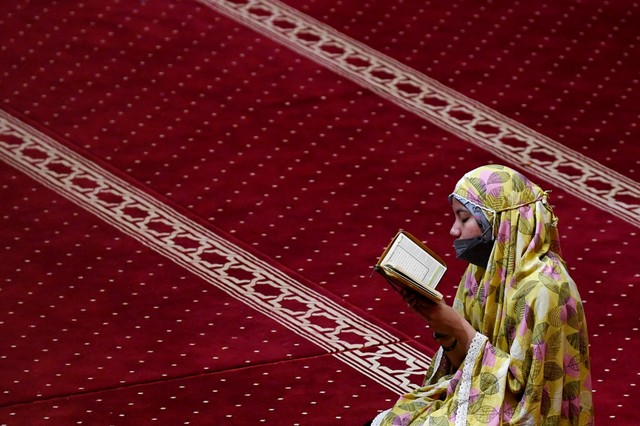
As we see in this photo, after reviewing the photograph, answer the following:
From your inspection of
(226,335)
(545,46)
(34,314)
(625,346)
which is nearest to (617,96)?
(545,46)

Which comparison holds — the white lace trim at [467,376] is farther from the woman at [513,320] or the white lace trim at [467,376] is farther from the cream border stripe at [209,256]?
the cream border stripe at [209,256]

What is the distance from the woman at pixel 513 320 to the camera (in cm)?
288

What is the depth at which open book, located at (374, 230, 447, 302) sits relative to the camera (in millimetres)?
2900

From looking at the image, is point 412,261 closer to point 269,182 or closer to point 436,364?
point 436,364

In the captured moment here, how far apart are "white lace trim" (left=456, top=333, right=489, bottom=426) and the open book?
14cm

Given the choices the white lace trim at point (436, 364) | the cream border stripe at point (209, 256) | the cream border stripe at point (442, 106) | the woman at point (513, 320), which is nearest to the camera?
the woman at point (513, 320)

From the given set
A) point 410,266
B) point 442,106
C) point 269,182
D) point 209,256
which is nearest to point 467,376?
point 410,266

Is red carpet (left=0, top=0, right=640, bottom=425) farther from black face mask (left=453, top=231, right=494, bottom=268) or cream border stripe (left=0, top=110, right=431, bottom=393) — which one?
black face mask (left=453, top=231, right=494, bottom=268)

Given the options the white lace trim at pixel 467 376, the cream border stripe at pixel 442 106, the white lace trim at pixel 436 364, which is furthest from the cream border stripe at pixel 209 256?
the cream border stripe at pixel 442 106

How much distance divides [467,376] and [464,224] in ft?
1.18

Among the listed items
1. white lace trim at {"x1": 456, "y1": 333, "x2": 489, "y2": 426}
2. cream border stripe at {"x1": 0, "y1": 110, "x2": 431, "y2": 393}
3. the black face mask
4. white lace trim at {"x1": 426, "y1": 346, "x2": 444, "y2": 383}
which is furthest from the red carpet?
the black face mask

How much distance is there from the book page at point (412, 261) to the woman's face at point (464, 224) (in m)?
0.09

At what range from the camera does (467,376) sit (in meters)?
2.98

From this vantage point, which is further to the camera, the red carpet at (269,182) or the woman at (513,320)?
the red carpet at (269,182)
